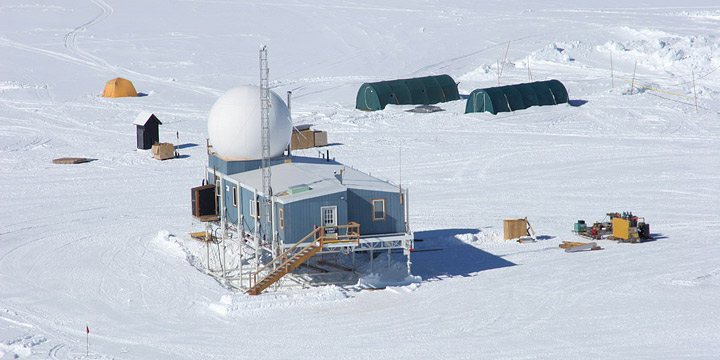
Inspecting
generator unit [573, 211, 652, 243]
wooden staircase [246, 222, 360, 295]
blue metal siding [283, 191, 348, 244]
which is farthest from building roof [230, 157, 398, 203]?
generator unit [573, 211, 652, 243]

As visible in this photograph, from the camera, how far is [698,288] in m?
31.9

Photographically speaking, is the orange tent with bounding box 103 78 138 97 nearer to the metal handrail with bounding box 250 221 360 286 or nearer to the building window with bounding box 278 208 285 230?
the building window with bounding box 278 208 285 230

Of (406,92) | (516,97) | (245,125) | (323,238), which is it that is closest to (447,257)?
(323,238)

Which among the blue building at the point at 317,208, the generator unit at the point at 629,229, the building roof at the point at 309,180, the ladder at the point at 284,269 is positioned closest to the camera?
the ladder at the point at 284,269

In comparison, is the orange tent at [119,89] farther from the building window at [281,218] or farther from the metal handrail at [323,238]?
the metal handrail at [323,238]

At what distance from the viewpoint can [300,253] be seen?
1265 inches

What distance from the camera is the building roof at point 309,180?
32812 mm

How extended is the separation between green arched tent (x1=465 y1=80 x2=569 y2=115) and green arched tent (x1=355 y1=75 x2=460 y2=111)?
327cm

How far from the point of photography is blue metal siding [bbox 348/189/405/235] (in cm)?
3328

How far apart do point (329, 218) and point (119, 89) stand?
40.6 metres

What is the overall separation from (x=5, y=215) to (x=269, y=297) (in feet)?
57.1

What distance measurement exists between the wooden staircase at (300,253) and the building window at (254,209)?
194 cm

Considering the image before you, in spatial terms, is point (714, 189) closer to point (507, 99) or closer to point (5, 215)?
point (507, 99)

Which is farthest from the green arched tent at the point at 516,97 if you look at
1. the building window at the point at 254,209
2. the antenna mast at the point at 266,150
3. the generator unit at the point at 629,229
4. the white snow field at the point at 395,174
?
the building window at the point at 254,209
